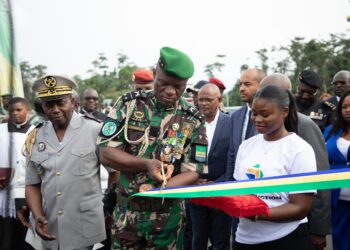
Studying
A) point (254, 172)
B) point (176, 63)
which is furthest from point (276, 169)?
point (176, 63)

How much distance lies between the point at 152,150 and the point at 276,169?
75 cm

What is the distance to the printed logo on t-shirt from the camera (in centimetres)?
257

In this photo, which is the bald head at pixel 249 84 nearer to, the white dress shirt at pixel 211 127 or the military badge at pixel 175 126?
the white dress shirt at pixel 211 127

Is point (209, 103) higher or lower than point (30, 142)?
lower

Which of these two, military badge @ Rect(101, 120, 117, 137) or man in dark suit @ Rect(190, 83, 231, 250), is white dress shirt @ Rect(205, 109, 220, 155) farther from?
military badge @ Rect(101, 120, 117, 137)

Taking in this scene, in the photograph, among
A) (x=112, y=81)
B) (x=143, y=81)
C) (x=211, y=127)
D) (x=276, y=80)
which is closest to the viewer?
(x=276, y=80)

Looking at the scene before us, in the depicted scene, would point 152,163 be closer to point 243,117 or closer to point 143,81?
point 243,117

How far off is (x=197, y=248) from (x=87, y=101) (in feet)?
13.5

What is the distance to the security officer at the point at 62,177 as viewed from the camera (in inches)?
116

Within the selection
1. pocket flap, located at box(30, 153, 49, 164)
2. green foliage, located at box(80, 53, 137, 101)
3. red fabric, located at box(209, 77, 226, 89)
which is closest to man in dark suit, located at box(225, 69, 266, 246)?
pocket flap, located at box(30, 153, 49, 164)

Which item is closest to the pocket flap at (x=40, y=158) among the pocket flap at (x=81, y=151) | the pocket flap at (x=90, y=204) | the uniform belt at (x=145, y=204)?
the pocket flap at (x=81, y=151)

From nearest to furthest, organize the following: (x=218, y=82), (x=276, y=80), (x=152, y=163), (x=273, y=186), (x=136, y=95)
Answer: (x=273, y=186) < (x=152, y=163) < (x=136, y=95) < (x=276, y=80) < (x=218, y=82)

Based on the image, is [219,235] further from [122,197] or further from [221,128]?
[122,197]

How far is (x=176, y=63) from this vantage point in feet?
8.07
